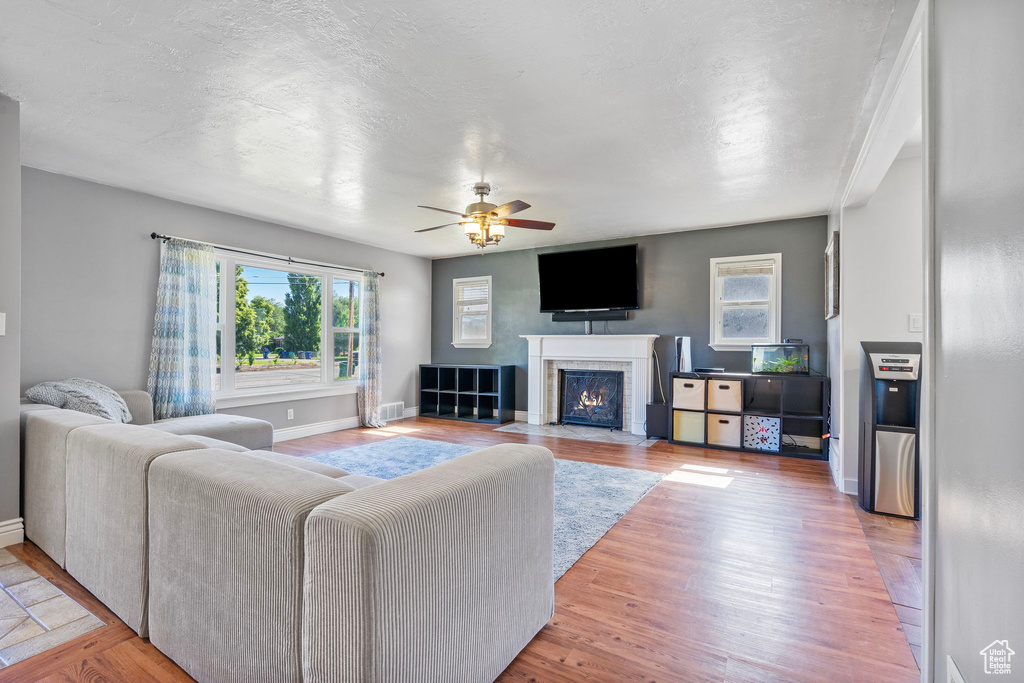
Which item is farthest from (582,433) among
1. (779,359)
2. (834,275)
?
(834,275)

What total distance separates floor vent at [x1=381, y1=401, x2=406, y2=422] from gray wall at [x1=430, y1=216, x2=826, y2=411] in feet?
3.21

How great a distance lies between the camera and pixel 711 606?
1.99 metres

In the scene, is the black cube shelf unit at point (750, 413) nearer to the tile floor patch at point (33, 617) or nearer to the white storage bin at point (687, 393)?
the white storage bin at point (687, 393)

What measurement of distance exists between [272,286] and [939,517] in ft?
18.1

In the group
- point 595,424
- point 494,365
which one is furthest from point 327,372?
point 595,424

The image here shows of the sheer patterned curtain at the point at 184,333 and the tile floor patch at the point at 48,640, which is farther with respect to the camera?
the sheer patterned curtain at the point at 184,333

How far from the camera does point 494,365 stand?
6805 millimetres

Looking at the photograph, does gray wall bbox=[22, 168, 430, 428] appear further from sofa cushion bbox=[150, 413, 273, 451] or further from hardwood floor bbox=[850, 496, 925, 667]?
hardwood floor bbox=[850, 496, 925, 667]

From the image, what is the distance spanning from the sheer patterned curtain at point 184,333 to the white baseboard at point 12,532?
1.62m

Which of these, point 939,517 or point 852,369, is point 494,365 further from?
point 939,517

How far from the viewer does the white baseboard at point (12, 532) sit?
2.47m

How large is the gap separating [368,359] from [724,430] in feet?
13.9

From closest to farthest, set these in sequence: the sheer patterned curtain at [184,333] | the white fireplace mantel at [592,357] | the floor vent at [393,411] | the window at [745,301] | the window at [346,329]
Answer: the sheer patterned curtain at [184,333]
the window at [745,301]
the white fireplace mantel at [592,357]
the window at [346,329]
the floor vent at [393,411]

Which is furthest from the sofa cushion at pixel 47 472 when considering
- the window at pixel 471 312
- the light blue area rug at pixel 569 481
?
the window at pixel 471 312
